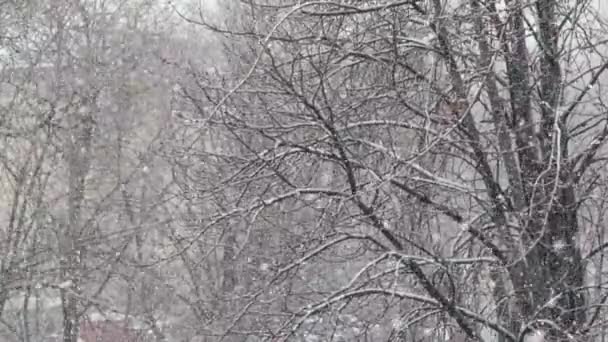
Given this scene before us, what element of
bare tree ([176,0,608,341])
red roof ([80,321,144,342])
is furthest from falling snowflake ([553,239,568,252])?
red roof ([80,321,144,342])

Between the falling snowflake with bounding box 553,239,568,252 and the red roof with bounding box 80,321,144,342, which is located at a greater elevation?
the red roof with bounding box 80,321,144,342

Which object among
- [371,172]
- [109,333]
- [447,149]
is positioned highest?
[447,149]

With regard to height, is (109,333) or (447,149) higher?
(447,149)

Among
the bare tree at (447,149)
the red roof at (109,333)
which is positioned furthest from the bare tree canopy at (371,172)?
the red roof at (109,333)

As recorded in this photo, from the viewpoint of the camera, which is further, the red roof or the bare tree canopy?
the red roof

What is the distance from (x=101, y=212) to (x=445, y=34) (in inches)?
336

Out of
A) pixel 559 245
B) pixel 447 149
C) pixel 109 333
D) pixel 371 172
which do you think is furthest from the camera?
pixel 109 333

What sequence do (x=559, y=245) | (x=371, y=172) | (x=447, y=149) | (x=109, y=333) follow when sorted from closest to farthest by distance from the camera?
1. (x=371, y=172)
2. (x=559, y=245)
3. (x=447, y=149)
4. (x=109, y=333)

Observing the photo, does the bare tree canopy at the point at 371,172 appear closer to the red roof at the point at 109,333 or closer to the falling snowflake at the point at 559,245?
the falling snowflake at the point at 559,245

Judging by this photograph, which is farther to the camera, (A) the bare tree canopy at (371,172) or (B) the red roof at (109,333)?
(B) the red roof at (109,333)

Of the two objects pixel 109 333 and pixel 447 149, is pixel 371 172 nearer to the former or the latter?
pixel 447 149

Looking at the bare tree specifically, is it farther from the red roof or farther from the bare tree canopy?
the red roof

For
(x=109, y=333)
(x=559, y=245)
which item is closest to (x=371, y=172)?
(x=559, y=245)

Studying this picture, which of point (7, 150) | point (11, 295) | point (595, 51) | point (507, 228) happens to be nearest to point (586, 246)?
point (507, 228)
